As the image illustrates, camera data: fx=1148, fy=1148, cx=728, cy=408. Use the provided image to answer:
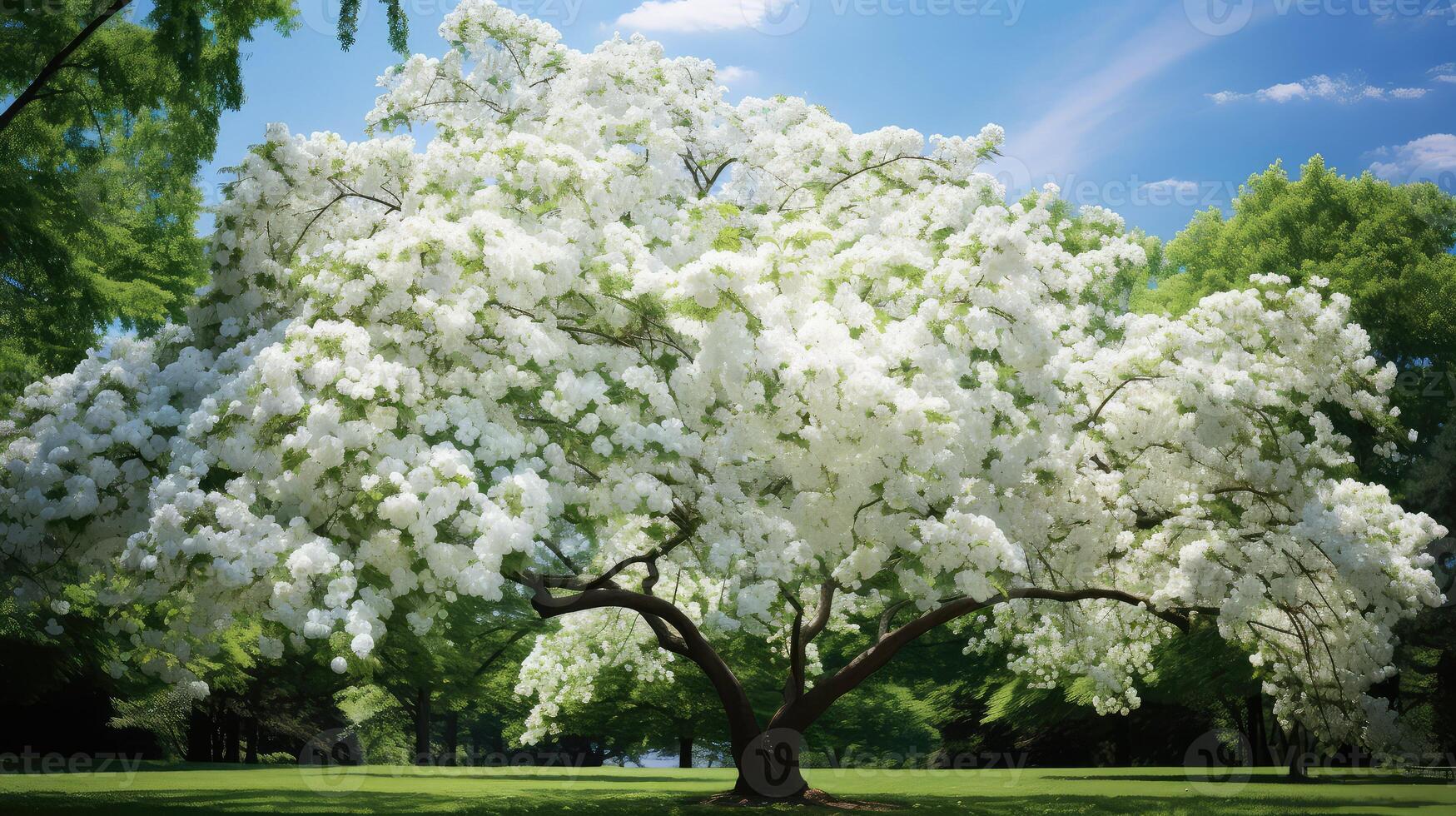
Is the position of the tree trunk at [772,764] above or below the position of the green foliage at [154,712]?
below

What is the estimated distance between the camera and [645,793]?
75.0ft

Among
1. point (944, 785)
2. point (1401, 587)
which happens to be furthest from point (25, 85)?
point (944, 785)

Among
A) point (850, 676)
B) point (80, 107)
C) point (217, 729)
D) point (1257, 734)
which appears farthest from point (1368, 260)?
point (217, 729)

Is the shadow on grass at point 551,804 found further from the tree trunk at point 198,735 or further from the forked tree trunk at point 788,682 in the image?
the tree trunk at point 198,735

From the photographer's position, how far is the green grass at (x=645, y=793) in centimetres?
1647

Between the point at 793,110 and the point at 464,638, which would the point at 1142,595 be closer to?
the point at 793,110

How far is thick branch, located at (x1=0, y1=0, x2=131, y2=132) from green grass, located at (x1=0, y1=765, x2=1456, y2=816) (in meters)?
7.99

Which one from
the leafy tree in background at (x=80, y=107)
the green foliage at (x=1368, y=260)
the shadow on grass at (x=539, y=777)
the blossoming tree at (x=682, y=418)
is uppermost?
the green foliage at (x=1368, y=260)

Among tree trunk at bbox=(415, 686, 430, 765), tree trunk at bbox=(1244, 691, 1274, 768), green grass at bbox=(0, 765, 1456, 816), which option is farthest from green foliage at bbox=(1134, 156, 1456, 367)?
tree trunk at bbox=(415, 686, 430, 765)

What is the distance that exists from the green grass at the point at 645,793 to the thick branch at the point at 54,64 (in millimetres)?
7993

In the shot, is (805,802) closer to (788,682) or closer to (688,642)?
(788,682)

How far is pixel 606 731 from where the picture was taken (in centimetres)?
3766

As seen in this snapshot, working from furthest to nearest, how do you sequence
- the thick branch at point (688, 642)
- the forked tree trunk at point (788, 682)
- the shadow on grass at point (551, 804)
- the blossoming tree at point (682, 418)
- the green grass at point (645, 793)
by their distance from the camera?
the green grass at point (645, 793) → the forked tree trunk at point (788, 682) → the shadow on grass at point (551, 804) → the thick branch at point (688, 642) → the blossoming tree at point (682, 418)

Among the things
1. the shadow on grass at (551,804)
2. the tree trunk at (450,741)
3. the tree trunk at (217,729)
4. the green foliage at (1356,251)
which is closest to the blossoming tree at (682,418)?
the shadow on grass at (551,804)
